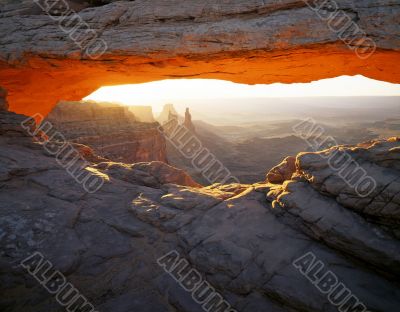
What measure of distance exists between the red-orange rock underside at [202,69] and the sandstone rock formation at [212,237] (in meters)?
3.09

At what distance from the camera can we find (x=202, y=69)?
939cm

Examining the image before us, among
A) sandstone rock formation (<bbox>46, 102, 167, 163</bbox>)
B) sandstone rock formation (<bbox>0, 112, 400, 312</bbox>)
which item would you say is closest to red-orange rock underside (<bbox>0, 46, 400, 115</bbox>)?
sandstone rock formation (<bbox>0, 112, 400, 312</bbox>)

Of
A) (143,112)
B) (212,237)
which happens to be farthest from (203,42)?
(143,112)

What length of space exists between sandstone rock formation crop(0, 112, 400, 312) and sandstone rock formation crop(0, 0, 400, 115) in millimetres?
3159

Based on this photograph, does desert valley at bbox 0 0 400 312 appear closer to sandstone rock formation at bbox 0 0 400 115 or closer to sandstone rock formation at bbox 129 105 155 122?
sandstone rock formation at bbox 0 0 400 115

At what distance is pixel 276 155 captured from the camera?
4862 cm

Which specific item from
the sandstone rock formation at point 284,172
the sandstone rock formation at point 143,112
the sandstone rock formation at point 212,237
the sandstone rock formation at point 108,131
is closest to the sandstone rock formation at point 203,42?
the sandstone rock formation at point 212,237

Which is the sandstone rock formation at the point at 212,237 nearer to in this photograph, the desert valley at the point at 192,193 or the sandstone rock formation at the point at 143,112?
the desert valley at the point at 192,193

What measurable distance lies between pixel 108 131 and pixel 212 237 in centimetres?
2592

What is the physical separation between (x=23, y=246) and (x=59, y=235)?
2.42ft

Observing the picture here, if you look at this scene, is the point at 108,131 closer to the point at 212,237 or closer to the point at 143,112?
the point at 212,237

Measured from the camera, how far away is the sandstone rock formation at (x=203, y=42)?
287 inches

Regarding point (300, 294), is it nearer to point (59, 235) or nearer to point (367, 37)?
point (59, 235)

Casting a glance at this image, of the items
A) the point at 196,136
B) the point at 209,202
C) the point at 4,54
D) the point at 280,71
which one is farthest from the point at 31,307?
the point at 196,136
